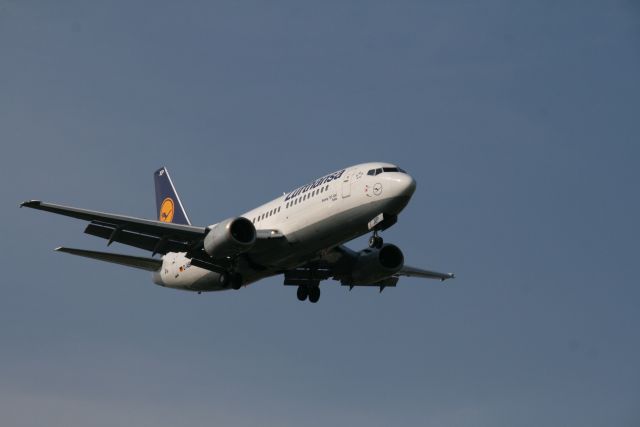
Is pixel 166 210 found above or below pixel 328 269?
above

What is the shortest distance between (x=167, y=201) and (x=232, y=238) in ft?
52.7

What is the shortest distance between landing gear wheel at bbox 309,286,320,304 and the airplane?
0.16ft

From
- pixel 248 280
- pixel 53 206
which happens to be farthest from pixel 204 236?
pixel 53 206

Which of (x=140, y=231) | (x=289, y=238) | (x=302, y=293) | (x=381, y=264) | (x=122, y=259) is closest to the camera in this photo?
(x=289, y=238)

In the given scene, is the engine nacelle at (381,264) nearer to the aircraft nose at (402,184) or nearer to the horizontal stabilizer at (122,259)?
the aircraft nose at (402,184)

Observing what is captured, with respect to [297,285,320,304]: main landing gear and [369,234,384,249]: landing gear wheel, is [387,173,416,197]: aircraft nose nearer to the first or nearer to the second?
[369,234,384,249]: landing gear wheel

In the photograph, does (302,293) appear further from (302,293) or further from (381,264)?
(381,264)

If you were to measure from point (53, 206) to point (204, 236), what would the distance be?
700 cm

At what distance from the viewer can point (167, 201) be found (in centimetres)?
5762

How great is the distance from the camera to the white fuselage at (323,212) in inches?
1622

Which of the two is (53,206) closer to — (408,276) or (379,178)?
(379,178)

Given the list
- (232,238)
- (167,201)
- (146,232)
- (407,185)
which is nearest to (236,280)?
(232,238)

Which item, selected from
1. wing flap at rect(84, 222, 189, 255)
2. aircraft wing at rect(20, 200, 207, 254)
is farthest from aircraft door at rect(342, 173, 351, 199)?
wing flap at rect(84, 222, 189, 255)

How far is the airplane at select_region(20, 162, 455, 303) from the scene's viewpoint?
41.5 m
